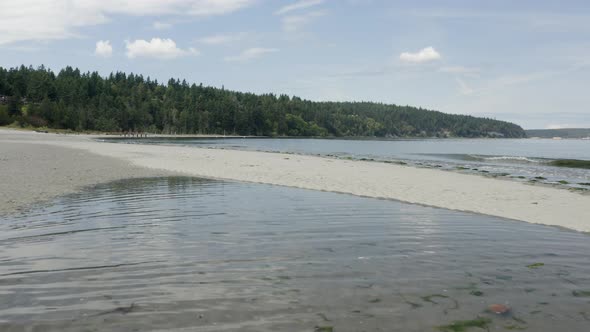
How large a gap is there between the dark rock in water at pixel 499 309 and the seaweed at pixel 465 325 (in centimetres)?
37

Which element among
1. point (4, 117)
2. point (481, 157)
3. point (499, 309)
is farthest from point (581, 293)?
point (4, 117)

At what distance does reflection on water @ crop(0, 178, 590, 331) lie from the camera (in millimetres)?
5703

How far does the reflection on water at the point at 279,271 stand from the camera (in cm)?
570

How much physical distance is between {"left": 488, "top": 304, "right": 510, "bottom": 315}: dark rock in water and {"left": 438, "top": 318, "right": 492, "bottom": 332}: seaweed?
37 cm

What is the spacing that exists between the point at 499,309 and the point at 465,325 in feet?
2.94

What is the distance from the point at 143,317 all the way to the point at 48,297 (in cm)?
177

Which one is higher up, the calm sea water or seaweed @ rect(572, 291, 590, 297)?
the calm sea water

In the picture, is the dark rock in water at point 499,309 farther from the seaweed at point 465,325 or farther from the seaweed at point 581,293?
the seaweed at point 581,293

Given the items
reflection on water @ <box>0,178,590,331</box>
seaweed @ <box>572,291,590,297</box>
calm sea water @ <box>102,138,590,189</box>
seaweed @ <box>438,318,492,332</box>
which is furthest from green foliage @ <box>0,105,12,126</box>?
seaweed @ <box>572,291,590,297</box>

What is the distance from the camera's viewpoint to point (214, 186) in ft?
70.6

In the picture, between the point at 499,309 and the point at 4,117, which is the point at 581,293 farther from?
the point at 4,117

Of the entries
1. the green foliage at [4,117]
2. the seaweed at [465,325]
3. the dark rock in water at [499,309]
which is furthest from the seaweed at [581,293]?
the green foliage at [4,117]

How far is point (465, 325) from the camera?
220 inches

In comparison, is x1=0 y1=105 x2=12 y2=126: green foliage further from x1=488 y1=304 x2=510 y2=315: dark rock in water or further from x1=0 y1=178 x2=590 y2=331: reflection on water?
x1=488 y1=304 x2=510 y2=315: dark rock in water
